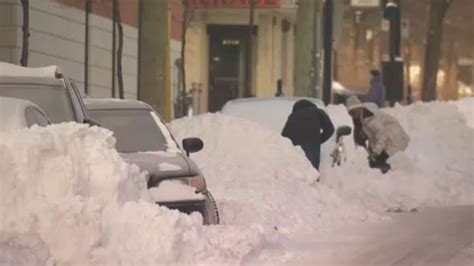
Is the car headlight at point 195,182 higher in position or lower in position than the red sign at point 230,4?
lower

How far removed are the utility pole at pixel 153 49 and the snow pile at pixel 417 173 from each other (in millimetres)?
2809

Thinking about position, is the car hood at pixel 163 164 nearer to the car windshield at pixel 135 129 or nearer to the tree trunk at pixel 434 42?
the car windshield at pixel 135 129

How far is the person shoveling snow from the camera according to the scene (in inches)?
634

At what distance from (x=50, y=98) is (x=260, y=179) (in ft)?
16.0

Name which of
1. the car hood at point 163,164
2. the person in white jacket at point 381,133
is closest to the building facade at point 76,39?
the person in white jacket at point 381,133

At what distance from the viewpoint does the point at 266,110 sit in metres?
17.1

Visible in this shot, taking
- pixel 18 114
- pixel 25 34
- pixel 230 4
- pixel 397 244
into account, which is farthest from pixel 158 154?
pixel 230 4

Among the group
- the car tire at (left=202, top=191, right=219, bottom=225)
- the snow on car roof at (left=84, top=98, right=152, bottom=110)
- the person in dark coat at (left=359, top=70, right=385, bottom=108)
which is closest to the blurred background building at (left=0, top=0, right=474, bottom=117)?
the person in dark coat at (left=359, top=70, right=385, bottom=108)

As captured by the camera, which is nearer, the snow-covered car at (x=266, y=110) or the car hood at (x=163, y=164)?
the car hood at (x=163, y=164)

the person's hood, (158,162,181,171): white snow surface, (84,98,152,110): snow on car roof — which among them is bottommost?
(158,162,181,171): white snow surface

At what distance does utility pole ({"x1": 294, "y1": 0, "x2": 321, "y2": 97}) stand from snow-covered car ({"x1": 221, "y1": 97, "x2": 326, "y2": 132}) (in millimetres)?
6110

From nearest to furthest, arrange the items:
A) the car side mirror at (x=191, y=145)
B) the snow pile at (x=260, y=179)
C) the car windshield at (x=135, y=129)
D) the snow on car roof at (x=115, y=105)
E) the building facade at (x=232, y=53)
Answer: the car windshield at (x=135, y=129), the car side mirror at (x=191, y=145), the snow on car roof at (x=115, y=105), the snow pile at (x=260, y=179), the building facade at (x=232, y=53)

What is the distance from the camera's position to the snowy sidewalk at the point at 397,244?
9.23m

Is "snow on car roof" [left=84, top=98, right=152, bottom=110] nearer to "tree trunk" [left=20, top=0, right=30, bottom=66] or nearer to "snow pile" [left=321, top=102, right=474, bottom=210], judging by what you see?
"snow pile" [left=321, top=102, right=474, bottom=210]
